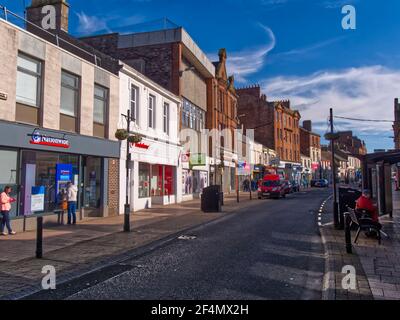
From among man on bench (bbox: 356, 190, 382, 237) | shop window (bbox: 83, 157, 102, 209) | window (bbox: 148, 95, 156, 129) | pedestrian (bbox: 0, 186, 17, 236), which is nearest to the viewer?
man on bench (bbox: 356, 190, 382, 237)

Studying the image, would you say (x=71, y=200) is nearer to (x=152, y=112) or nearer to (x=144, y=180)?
(x=144, y=180)

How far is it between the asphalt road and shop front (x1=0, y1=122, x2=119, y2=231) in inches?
242

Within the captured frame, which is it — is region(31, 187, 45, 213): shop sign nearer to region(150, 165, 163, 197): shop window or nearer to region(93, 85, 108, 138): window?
region(93, 85, 108, 138): window

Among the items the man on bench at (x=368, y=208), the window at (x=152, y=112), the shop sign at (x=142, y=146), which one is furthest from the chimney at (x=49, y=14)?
the man on bench at (x=368, y=208)

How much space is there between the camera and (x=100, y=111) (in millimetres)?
17734

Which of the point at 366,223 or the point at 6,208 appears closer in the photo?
the point at 366,223

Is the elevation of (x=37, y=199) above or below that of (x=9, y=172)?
below

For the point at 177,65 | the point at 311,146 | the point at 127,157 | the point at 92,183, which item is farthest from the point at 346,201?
the point at 311,146

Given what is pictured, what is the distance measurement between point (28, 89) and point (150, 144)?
943 centimetres

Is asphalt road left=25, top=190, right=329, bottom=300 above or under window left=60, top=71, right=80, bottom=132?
under

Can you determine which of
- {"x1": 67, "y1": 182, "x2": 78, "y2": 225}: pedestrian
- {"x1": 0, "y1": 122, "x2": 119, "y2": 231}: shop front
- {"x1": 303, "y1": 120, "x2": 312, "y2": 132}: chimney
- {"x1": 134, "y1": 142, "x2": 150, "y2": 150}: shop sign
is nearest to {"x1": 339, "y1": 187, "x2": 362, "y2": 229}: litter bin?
{"x1": 67, "y1": 182, "x2": 78, "y2": 225}: pedestrian

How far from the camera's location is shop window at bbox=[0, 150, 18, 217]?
12282mm

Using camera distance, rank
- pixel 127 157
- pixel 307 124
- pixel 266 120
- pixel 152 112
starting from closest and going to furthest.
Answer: pixel 127 157 → pixel 152 112 → pixel 266 120 → pixel 307 124

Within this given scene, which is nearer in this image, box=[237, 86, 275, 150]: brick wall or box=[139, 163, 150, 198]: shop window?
box=[139, 163, 150, 198]: shop window
